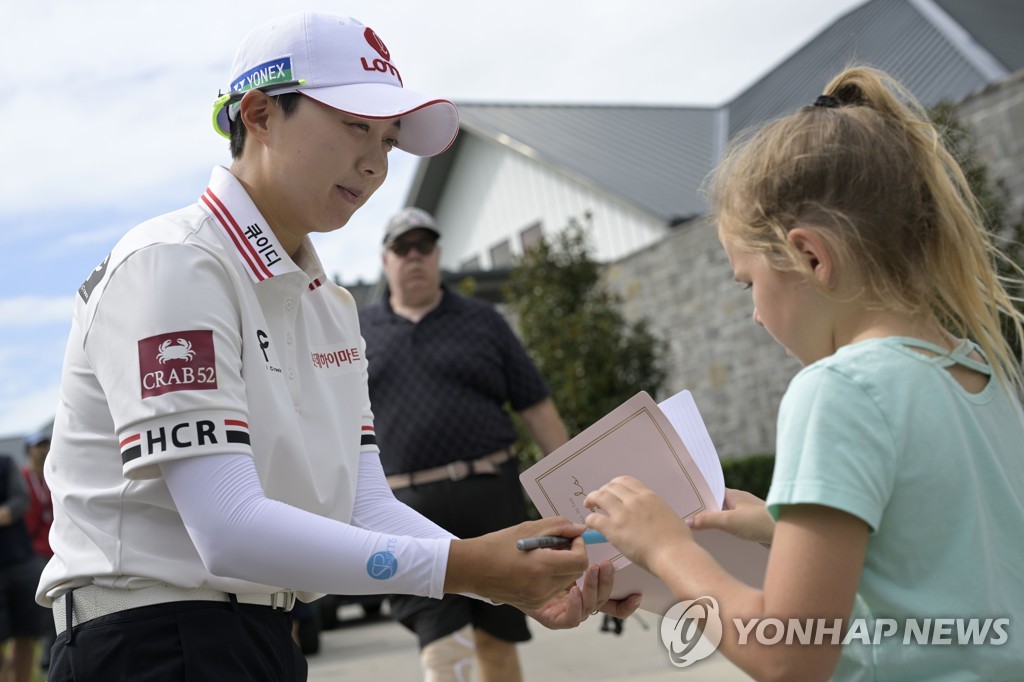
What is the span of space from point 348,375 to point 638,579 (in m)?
0.73

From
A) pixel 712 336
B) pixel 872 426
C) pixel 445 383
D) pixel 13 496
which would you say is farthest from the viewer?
pixel 712 336

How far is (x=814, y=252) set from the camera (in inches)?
65.6

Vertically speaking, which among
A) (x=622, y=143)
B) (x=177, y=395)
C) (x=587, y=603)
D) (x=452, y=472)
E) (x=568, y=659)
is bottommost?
(x=568, y=659)

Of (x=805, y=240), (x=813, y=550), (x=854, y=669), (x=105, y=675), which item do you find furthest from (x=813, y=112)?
(x=105, y=675)

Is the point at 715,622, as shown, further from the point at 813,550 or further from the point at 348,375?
the point at 348,375

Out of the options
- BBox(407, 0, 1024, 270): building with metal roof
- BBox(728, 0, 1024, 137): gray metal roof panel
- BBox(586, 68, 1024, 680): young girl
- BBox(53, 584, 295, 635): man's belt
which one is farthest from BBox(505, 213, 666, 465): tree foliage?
BBox(586, 68, 1024, 680): young girl

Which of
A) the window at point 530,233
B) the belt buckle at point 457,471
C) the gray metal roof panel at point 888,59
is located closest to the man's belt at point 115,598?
the belt buckle at point 457,471

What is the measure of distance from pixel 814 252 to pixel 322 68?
3.34 ft

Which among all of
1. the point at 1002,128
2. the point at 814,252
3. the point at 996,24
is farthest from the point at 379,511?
the point at 996,24

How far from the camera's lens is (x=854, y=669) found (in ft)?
5.20

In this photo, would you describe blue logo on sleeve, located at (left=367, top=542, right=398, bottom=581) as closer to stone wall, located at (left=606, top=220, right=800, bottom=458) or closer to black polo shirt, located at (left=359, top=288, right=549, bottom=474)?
black polo shirt, located at (left=359, top=288, right=549, bottom=474)

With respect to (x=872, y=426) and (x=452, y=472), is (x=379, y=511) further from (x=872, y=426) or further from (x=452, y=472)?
(x=452, y=472)

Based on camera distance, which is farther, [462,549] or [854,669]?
[462,549]

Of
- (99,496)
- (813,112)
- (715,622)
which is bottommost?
(715,622)
